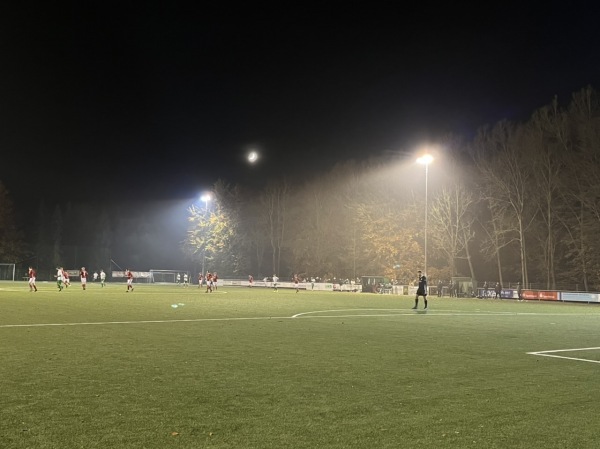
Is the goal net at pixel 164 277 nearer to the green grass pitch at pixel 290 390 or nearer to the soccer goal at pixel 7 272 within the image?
the soccer goal at pixel 7 272

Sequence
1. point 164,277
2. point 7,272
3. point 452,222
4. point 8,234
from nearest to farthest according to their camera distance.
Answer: point 452,222, point 7,272, point 164,277, point 8,234

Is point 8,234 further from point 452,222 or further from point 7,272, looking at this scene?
point 452,222

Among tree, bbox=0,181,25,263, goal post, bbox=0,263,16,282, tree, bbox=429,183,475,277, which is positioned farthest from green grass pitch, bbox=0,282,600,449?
tree, bbox=0,181,25,263

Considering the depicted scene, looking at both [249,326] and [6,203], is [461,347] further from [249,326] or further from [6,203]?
[6,203]

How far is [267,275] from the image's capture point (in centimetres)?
9044

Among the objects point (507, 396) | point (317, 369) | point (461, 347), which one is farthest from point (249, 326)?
point (507, 396)

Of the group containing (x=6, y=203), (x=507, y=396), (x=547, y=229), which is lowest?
(x=507, y=396)

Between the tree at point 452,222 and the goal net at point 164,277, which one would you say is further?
the goal net at point 164,277

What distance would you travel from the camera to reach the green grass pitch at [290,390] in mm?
5695

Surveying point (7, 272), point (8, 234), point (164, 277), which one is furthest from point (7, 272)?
point (164, 277)

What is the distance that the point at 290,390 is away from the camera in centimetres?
789

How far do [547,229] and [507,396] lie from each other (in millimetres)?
54092

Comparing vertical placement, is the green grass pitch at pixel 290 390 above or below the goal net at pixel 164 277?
below

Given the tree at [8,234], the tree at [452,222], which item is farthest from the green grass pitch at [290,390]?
the tree at [8,234]
